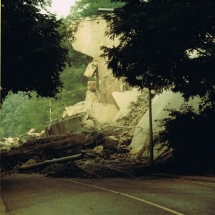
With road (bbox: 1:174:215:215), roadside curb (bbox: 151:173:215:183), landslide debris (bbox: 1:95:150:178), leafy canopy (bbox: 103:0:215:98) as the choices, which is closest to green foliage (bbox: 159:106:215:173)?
roadside curb (bbox: 151:173:215:183)

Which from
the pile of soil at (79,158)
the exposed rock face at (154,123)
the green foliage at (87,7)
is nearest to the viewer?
the pile of soil at (79,158)

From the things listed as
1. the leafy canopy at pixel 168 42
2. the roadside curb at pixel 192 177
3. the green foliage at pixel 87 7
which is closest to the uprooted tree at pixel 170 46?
the leafy canopy at pixel 168 42

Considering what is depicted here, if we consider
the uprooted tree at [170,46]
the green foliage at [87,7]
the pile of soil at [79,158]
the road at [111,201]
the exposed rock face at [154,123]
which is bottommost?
the road at [111,201]

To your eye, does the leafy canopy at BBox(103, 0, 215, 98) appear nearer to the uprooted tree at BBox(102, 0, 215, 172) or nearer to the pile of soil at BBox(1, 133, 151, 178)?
the uprooted tree at BBox(102, 0, 215, 172)

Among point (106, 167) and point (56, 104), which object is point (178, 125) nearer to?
point (106, 167)

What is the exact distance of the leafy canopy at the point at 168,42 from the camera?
1452 cm

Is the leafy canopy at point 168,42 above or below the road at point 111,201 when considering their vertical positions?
above

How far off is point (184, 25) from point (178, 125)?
4.56m

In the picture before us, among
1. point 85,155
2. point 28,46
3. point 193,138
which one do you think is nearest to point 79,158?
point 85,155

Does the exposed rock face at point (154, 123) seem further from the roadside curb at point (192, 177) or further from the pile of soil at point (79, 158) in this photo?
the roadside curb at point (192, 177)

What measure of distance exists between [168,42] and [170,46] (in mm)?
172

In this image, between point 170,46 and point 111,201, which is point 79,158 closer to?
point 170,46

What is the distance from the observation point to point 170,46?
49.5ft

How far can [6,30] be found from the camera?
50.4 ft
